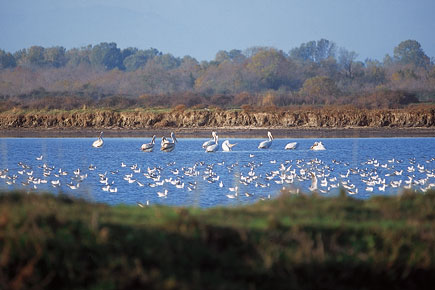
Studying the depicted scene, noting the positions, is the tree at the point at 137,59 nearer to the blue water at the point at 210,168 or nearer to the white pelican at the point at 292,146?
the blue water at the point at 210,168

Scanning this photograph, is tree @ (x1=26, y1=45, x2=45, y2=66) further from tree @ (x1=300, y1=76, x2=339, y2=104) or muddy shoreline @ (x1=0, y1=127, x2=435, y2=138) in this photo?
muddy shoreline @ (x1=0, y1=127, x2=435, y2=138)

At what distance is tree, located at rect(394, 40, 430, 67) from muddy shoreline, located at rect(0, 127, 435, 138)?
99879 millimetres

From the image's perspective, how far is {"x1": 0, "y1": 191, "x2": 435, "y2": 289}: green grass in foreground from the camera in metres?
8.25

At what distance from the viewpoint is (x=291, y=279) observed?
8508 millimetres

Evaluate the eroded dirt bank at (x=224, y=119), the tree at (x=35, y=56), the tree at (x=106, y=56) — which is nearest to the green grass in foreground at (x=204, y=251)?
the eroded dirt bank at (x=224, y=119)

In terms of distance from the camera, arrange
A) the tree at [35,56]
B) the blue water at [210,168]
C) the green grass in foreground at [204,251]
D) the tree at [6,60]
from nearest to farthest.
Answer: the green grass in foreground at [204,251] < the blue water at [210,168] < the tree at [6,60] < the tree at [35,56]

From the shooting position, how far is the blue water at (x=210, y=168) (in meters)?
21.8

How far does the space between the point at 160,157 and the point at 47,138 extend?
18991mm

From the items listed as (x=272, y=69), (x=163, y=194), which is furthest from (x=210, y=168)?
(x=272, y=69)

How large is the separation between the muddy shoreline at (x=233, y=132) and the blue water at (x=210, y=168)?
261cm

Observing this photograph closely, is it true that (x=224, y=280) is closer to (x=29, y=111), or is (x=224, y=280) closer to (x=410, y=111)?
(x=410, y=111)

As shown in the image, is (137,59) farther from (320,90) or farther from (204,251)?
(204,251)

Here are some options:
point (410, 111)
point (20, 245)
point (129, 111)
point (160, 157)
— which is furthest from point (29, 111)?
point (20, 245)

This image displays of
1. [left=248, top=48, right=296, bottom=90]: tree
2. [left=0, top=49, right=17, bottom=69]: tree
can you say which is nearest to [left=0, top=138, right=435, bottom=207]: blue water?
[left=248, top=48, right=296, bottom=90]: tree
